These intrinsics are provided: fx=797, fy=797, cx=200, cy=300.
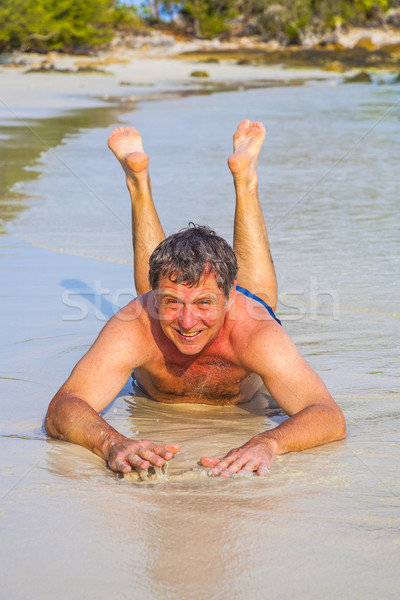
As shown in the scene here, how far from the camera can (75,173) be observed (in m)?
9.47

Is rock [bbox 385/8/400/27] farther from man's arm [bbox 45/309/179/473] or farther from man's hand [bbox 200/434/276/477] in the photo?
man's hand [bbox 200/434/276/477]

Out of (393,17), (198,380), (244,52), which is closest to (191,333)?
(198,380)

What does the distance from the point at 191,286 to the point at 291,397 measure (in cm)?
62

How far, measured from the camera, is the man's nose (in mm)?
3223

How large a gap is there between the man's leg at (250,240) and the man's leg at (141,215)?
1.53ft

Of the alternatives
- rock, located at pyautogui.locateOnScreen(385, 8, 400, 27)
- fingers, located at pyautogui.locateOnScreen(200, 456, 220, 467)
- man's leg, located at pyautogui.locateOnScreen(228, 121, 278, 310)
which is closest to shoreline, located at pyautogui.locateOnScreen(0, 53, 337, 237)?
man's leg, located at pyautogui.locateOnScreen(228, 121, 278, 310)

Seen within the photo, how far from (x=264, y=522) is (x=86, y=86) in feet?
70.7

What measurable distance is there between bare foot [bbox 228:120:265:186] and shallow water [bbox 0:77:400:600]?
0.98 meters

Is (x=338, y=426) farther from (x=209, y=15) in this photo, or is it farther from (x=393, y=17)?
(x=393, y=17)

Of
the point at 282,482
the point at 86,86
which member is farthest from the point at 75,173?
the point at 86,86

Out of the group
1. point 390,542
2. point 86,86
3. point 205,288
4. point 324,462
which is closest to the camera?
point 390,542

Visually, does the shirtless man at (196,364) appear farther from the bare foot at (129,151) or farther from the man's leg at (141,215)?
the bare foot at (129,151)

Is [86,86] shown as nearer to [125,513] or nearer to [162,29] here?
[125,513]

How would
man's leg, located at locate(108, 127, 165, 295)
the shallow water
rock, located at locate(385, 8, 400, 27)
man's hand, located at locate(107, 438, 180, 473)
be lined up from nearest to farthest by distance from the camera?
the shallow water, man's hand, located at locate(107, 438, 180, 473), man's leg, located at locate(108, 127, 165, 295), rock, located at locate(385, 8, 400, 27)
